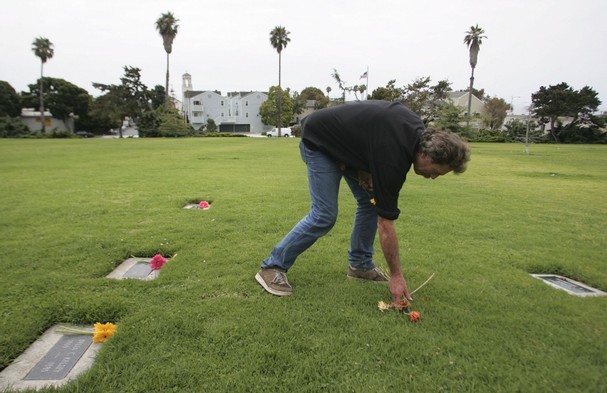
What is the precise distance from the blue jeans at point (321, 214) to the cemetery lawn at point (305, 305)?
1.01 ft

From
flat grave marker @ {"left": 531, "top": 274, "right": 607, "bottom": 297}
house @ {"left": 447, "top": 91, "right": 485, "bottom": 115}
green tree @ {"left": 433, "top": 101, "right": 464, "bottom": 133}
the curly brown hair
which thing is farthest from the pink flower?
house @ {"left": 447, "top": 91, "right": 485, "bottom": 115}

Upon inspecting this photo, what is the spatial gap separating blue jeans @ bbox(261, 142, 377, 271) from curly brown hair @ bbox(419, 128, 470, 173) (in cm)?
73

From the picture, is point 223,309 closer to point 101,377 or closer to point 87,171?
point 101,377

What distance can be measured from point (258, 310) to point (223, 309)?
24cm

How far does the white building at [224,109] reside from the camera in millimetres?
66812

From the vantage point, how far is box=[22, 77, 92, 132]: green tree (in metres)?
48.3

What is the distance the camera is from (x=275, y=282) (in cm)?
276

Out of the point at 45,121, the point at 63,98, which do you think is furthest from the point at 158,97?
the point at 45,121

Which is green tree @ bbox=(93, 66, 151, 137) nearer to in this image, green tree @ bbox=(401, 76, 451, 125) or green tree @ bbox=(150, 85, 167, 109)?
green tree @ bbox=(150, 85, 167, 109)

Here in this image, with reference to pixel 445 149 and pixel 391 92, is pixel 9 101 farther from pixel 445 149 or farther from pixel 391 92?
pixel 445 149

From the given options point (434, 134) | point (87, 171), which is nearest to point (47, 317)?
point (434, 134)

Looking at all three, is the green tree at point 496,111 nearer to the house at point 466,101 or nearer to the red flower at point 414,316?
the house at point 466,101

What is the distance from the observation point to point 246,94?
2714 inches

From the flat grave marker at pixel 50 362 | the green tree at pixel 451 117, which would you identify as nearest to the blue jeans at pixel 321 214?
the flat grave marker at pixel 50 362
